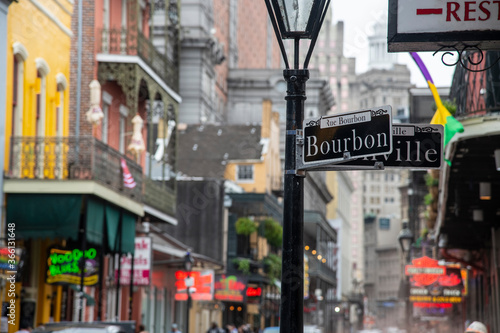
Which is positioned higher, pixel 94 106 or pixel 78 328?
pixel 94 106

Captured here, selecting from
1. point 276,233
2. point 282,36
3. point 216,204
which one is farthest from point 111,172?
point 276,233

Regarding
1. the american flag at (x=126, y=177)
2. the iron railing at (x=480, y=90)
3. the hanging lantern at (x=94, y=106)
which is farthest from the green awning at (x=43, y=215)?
the iron railing at (x=480, y=90)

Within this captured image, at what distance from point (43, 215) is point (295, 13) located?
12.8m

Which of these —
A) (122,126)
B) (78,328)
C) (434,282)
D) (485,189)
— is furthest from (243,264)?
(78,328)

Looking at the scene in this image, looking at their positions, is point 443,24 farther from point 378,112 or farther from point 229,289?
point 229,289

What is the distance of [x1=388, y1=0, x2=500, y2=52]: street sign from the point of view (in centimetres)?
721

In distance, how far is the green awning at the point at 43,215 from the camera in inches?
773

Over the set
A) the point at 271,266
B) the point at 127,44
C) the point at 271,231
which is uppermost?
the point at 127,44

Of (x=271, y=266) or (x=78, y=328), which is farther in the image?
(x=271, y=266)

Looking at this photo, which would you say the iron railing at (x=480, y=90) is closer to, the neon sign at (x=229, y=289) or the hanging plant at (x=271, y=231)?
the neon sign at (x=229, y=289)

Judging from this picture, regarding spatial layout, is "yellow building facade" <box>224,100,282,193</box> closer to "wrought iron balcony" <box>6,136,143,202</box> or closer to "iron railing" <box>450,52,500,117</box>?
"wrought iron balcony" <box>6,136,143,202</box>

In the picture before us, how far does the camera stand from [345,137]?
739 cm

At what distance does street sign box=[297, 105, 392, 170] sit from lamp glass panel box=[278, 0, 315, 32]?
76cm

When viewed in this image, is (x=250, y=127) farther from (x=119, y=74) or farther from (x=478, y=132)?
(x=478, y=132)
